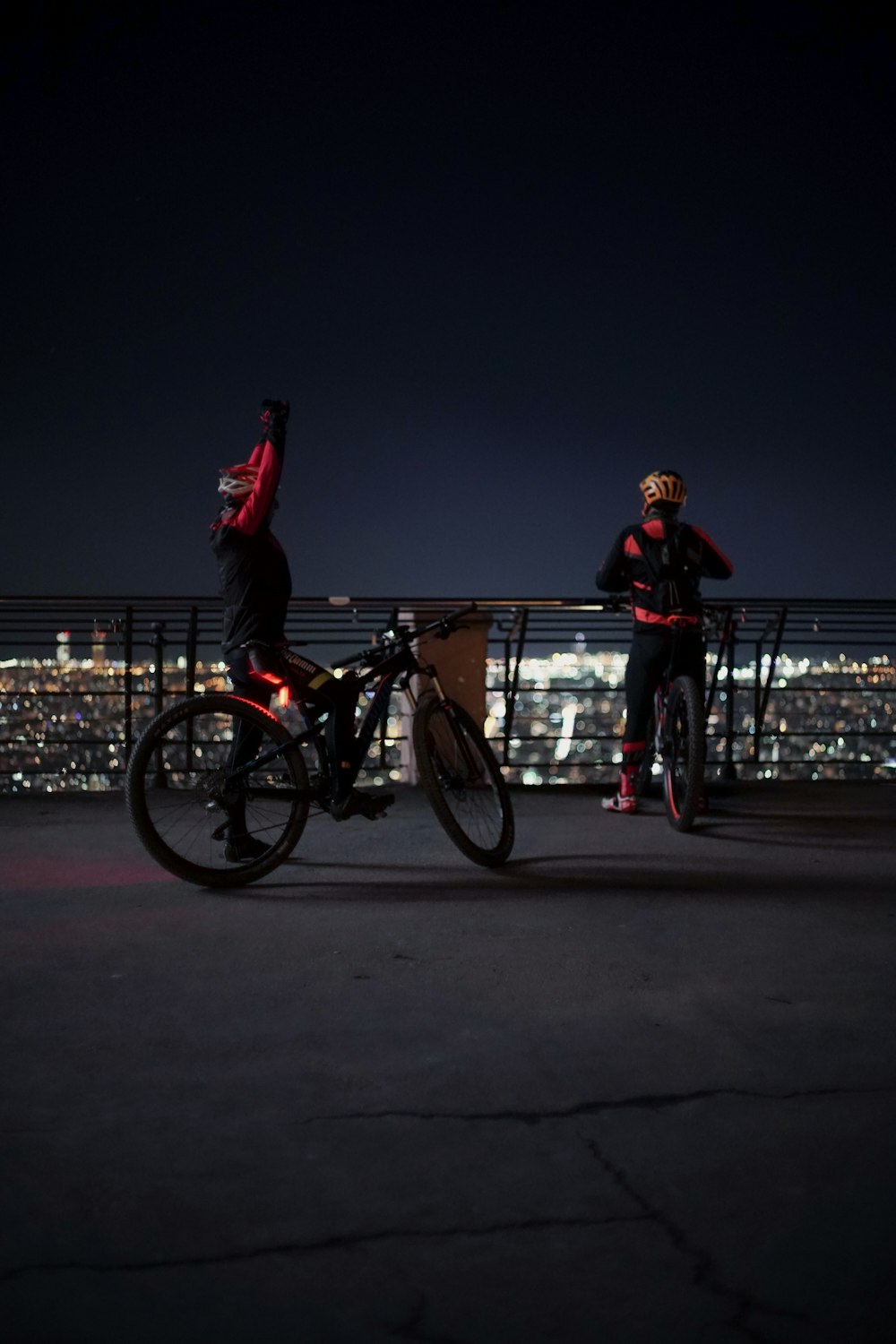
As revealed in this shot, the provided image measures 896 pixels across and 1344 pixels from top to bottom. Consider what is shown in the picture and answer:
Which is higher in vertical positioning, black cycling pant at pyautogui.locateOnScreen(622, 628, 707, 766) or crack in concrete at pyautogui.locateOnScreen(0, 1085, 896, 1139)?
black cycling pant at pyautogui.locateOnScreen(622, 628, 707, 766)

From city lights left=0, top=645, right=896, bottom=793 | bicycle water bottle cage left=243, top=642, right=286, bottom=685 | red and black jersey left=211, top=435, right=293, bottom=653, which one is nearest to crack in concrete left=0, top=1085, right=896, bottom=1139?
bicycle water bottle cage left=243, top=642, right=286, bottom=685

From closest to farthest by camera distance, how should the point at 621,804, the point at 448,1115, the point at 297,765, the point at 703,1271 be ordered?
the point at 703,1271 → the point at 448,1115 → the point at 297,765 → the point at 621,804

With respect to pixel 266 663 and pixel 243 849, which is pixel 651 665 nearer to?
pixel 266 663

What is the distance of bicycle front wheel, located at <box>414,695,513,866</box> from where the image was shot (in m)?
5.54

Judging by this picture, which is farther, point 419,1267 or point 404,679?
point 404,679

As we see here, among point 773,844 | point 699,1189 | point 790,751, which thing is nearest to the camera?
point 699,1189

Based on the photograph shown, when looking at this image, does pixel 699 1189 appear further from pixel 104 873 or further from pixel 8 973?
pixel 104 873

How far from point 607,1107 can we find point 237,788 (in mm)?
2935

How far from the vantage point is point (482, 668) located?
8.66 metres

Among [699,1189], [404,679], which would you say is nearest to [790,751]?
[404,679]

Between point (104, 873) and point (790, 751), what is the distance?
17.9ft

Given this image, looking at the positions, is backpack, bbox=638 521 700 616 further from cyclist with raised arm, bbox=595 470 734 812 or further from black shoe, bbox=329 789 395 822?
black shoe, bbox=329 789 395 822

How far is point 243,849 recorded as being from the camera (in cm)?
550

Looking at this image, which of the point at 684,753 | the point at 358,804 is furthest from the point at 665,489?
the point at 358,804
